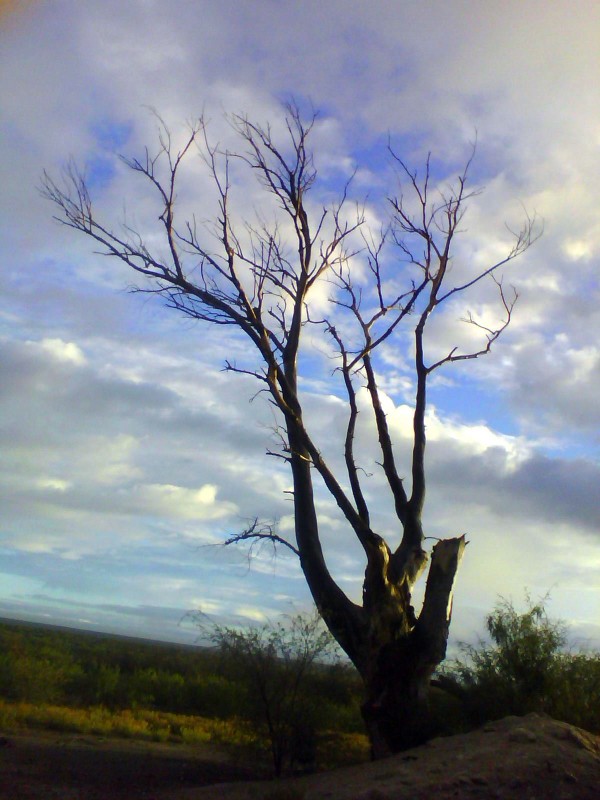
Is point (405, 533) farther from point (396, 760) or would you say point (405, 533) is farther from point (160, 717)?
point (160, 717)

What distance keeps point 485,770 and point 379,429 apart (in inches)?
307

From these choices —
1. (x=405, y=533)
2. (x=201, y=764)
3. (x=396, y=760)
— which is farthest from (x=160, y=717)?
(x=396, y=760)

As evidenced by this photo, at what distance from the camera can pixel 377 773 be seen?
36.2ft

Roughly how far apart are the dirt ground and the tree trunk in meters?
1.06

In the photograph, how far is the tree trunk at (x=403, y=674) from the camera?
1341 cm

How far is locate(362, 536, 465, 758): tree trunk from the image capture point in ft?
44.0

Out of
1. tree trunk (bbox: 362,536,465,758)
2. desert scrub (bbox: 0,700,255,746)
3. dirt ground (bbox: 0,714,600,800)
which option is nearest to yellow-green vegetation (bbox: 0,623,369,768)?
desert scrub (bbox: 0,700,255,746)

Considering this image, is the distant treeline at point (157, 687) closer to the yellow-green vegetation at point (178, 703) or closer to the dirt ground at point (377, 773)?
the yellow-green vegetation at point (178, 703)

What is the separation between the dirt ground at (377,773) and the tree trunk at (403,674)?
3.48 feet

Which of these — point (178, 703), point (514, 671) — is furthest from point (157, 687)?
point (514, 671)

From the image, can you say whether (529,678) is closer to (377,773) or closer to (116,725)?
(377,773)

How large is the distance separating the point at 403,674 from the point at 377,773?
9.29ft

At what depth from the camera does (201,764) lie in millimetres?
15781

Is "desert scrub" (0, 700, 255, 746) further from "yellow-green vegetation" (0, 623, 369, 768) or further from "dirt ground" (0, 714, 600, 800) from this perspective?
"dirt ground" (0, 714, 600, 800)
